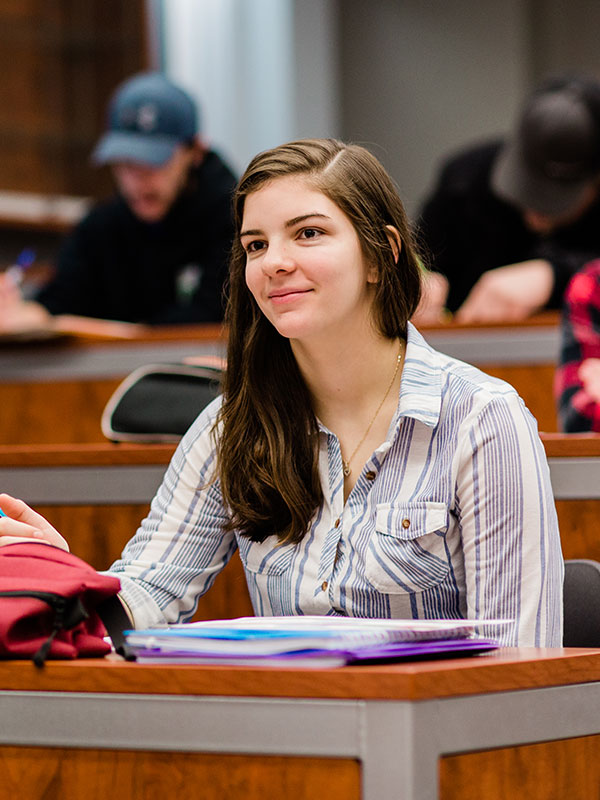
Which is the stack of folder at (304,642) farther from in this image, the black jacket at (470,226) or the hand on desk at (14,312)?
the black jacket at (470,226)

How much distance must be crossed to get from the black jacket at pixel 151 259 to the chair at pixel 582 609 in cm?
172

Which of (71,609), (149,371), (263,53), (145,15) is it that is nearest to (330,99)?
(263,53)

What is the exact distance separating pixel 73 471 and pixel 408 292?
2.09ft

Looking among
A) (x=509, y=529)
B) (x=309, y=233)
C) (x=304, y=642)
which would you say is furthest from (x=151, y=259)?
(x=304, y=642)

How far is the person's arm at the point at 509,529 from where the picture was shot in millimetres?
1140

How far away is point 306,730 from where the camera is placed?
0.83m

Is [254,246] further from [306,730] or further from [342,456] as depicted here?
[306,730]

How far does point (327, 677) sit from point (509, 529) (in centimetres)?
38

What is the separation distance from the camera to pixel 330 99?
4.96 m

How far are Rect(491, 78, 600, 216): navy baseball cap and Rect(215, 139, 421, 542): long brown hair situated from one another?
1286 millimetres

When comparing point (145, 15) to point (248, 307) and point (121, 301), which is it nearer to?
point (121, 301)

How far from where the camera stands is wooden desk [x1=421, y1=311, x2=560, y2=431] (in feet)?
7.55

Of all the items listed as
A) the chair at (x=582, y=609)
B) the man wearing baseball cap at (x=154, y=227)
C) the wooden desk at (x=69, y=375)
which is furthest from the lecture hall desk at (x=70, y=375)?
the chair at (x=582, y=609)

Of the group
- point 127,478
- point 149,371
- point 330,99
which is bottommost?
point 127,478
